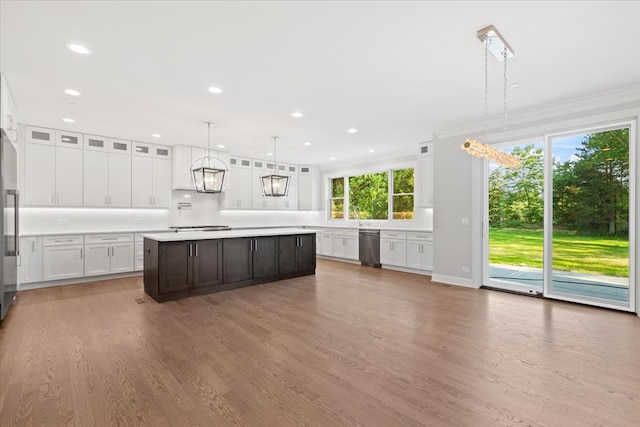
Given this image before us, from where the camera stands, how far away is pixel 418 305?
433cm

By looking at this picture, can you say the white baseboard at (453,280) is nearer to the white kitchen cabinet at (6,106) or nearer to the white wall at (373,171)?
the white wall at (373,171)

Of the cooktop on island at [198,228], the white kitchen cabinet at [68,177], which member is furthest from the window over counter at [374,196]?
the white kitchen cabinet at [68,177]

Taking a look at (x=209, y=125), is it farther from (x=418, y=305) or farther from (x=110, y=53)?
(x=418, y=305)

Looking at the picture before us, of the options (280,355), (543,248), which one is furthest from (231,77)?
(543,248)

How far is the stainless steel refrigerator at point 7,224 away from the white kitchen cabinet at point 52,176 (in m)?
1.70

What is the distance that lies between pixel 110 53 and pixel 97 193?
4074mm

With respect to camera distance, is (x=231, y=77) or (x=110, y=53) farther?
(x=231, y=77)

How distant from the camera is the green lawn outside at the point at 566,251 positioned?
13.7 feet

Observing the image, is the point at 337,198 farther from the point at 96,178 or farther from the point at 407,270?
the point at 96,178

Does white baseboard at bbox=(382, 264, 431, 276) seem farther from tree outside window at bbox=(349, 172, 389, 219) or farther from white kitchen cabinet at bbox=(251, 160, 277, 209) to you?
white kitchen cabinet at bbox=(251, 160, 277, 209)

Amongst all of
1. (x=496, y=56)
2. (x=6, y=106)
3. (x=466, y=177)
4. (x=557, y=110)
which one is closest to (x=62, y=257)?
(x=6, y=106)

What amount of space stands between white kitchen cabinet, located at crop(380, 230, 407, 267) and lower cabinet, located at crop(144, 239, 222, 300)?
3893 millimetres

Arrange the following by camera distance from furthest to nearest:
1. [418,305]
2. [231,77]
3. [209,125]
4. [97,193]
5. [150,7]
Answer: [97,193] → [209,125] → [418,305] → [231,77] → [150,7]

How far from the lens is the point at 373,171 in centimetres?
838
